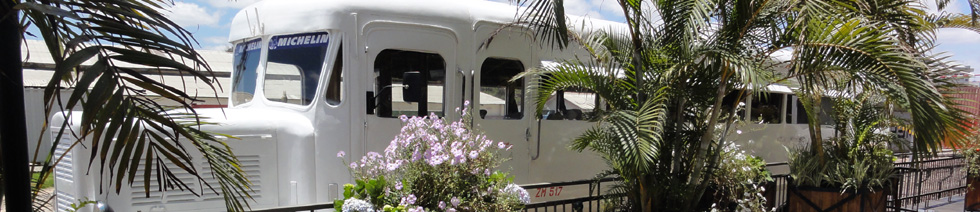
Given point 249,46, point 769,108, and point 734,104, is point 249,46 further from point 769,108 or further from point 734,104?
point 769,108

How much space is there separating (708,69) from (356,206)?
8.88 feet

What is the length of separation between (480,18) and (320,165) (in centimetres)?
190

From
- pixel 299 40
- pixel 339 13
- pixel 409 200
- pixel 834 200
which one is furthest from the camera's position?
pixel 834 200

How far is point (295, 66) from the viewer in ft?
18.5

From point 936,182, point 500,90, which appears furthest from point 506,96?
point 936,182

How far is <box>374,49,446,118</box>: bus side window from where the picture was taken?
5555 mm

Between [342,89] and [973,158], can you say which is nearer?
[342,89]

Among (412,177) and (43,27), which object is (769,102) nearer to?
(412,177)

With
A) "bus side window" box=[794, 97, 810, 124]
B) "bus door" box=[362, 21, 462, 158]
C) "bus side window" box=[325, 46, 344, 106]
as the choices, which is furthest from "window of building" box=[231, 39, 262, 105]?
"bus side window" box=[794, 97, 810, 124]

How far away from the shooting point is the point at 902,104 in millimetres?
4055

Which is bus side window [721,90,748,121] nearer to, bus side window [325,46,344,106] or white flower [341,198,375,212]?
white flower [341,198,375,212]

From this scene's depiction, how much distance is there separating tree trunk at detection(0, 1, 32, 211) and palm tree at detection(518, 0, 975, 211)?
320 centimetres

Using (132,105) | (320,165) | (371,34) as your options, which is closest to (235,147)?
(320,165)

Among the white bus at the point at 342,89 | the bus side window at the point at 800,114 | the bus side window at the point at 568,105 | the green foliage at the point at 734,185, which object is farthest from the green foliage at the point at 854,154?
the bus side window at the point at 800,114
